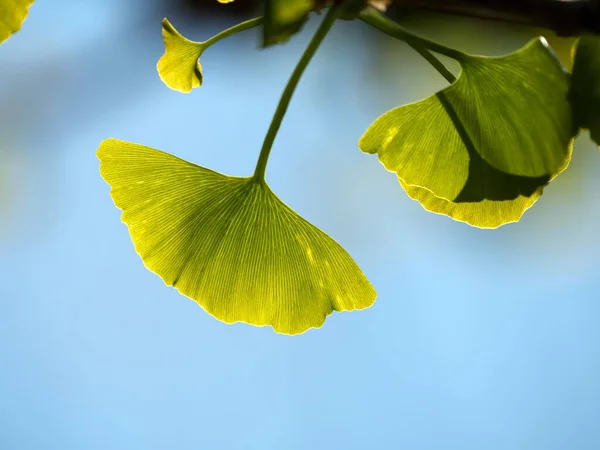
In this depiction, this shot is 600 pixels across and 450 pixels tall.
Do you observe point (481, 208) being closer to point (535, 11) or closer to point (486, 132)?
point (486, 132)

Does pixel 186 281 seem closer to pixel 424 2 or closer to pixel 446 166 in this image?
pixel 446 166

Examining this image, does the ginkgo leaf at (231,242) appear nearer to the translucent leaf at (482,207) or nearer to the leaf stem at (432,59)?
the translucent leaf at (482,207)

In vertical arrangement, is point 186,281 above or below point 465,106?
below

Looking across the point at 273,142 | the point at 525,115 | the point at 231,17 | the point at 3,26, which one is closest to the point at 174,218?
the point at 273,142

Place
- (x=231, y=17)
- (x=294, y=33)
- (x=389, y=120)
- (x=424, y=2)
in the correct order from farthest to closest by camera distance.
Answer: (x=231, y=17) < (x=389, y=120) < (x=294, y=33) < (x=424, y=2)

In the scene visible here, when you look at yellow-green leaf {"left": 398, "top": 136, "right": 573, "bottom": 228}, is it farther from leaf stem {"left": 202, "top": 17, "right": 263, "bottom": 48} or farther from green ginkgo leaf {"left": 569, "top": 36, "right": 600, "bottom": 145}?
leaf stem {"left": 202, "top": 17, "right": 263, "bottom": 48}

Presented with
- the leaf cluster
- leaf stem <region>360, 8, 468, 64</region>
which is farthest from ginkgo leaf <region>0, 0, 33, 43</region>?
leaf stem <region>360, 8, 468, 64</region>
